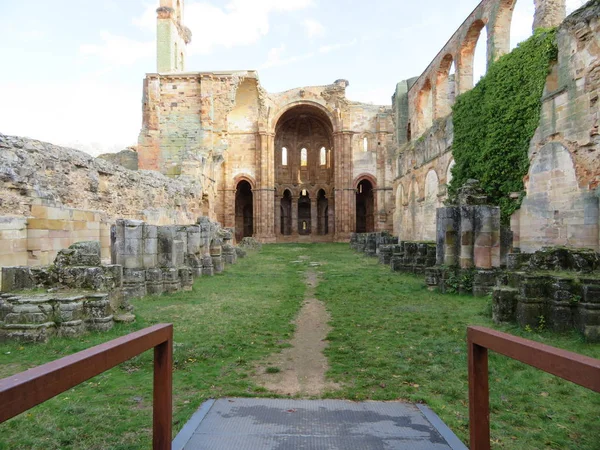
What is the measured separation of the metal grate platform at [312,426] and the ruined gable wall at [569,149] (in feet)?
29.4

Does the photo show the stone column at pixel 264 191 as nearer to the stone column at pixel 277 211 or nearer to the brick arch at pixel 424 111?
the stone column at pixel 277 211

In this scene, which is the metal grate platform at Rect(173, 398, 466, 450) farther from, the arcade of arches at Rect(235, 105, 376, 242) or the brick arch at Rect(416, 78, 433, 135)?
the arcade of arches at Rect(235, 105, 376, 242)

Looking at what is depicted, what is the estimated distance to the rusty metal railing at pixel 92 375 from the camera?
1.26 meters

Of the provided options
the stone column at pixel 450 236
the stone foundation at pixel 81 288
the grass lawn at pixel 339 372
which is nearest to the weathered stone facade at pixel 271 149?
the stone foundation at pixel 81 288

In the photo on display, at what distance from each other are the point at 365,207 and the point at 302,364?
35.4m

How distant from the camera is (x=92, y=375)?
62.0 inches

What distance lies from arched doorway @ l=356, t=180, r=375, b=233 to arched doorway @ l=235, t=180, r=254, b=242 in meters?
10.6

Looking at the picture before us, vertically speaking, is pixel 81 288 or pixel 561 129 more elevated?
pixel 561 129

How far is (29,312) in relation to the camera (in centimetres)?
511

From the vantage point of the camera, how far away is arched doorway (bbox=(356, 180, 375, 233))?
37156mm

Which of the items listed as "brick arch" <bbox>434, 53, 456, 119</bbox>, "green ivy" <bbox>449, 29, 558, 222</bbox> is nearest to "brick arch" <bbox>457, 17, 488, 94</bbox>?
"green ivy" <bbox>449, 29, 558, 222</bbox>

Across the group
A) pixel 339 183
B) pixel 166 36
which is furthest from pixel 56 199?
pixel 166 36

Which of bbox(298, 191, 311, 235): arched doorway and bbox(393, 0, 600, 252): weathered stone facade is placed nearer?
bbox(393, 0, 600, 252): weathered stone facade

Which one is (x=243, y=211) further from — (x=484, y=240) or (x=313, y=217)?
(x=484, y=240)
